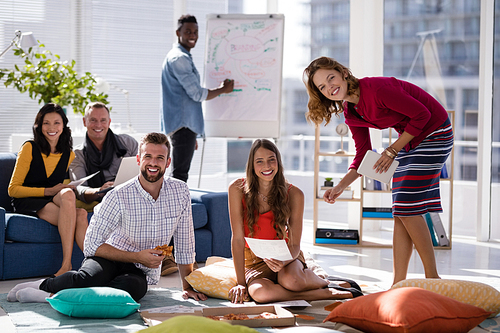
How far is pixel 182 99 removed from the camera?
4367mm

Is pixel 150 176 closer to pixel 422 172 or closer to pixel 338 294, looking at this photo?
pixel 338 294

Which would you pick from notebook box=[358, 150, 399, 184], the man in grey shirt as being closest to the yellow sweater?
the man in grey shirt

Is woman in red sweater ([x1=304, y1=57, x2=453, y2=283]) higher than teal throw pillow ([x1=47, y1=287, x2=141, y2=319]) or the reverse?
higher

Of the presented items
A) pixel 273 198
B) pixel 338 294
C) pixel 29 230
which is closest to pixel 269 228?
pixel 273 198

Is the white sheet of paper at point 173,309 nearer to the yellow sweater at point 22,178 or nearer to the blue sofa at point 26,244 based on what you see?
the blue sofa at point 26,244

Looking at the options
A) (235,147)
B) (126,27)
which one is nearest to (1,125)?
(126,27)

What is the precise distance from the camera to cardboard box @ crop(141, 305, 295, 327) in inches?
87.3

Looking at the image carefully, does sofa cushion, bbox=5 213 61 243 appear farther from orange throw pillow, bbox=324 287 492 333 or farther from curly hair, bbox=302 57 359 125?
orange throw pillow, bbox=324 287 492 333

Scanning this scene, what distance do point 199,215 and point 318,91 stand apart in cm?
137

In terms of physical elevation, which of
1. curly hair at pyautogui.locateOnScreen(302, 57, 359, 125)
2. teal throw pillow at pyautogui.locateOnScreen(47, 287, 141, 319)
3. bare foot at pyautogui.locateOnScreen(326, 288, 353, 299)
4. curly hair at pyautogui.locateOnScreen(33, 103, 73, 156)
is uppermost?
curly hair at pyautogui.locateOnScreen(302, 57, 359, 125)

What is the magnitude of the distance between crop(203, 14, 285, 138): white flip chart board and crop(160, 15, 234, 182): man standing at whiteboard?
31 cm

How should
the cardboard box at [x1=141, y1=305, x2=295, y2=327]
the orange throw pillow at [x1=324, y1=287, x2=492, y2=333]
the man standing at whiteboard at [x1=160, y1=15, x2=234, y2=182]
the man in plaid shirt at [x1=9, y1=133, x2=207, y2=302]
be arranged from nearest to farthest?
1. the orange throw pillow at [x1=324, y1=287, x2=492, y2=333]
2. the cardboard box at [x1=141, y1=305, x2=295, y2=327]
3. the man in plaid shirt at [x1=9, y1=133, x2=207, y2=302]
4. the man standing at whiteboard at [x1=160, y1=15, x2=234, y2=182]

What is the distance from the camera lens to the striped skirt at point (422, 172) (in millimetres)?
2572

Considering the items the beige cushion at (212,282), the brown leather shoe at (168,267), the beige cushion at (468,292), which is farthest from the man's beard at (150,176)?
the beige cushion at (468,292)
